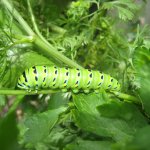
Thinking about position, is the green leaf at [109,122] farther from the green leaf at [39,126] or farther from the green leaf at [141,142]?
the green leaf at [141,142]

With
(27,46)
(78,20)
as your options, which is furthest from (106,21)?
(27,46)

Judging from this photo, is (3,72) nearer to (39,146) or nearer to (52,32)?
(39,146)

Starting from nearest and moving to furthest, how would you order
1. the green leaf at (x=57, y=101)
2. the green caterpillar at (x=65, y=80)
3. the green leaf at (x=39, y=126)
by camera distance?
the green leaf at (x=39, y=126) → the green caterpillar at (x=65, y=80) → the green leaf at (x=57, y=101)

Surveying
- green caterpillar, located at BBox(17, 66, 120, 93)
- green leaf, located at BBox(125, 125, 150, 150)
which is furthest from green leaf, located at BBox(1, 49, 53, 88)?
green leaf, located at BBox(125, 125, 150, 150)

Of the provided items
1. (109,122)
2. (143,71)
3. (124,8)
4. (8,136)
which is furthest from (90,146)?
(124,8)

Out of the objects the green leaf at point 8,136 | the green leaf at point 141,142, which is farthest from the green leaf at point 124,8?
the green leaf at point 8,136

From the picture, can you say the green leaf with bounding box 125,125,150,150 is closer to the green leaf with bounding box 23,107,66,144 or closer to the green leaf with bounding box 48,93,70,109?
the green leaf with bounding box 23,107,66,144
